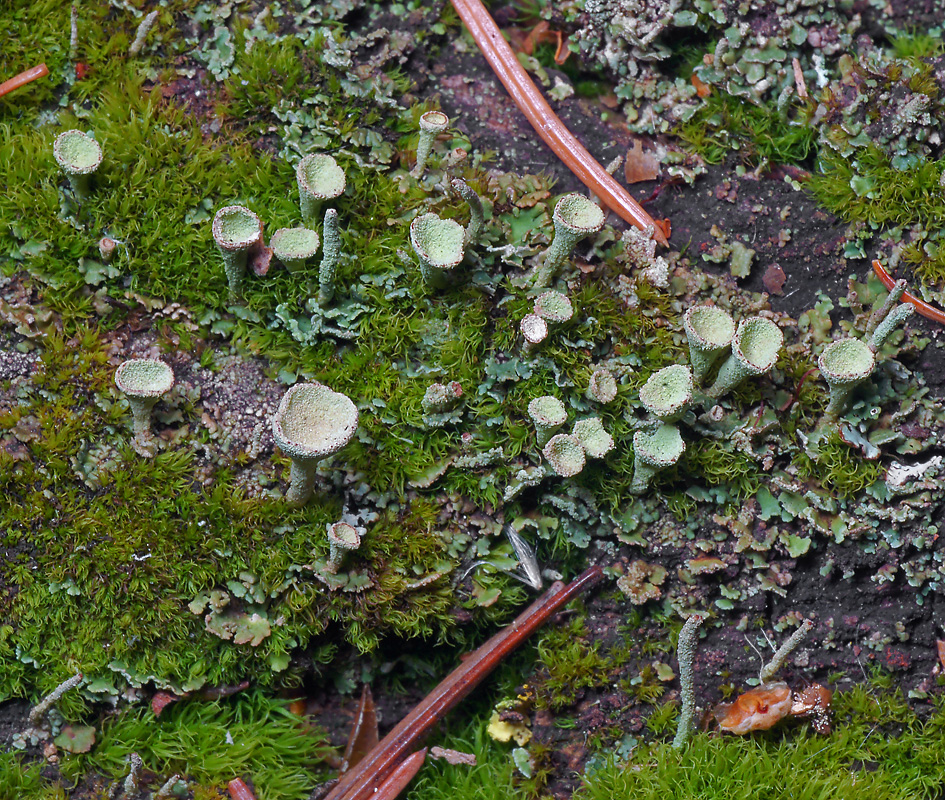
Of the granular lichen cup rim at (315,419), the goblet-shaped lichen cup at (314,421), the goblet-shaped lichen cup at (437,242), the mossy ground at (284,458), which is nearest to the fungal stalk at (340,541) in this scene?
the mossy ground at (284,458)

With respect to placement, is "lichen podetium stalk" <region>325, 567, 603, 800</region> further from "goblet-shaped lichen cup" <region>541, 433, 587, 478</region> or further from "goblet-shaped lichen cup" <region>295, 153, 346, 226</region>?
"goblet-shaped lichen cup" <region>295, 153, 346, 226</region>

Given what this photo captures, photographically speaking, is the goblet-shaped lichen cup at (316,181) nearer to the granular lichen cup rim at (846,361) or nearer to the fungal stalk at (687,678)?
the granular lichen cup rim at (846,361)

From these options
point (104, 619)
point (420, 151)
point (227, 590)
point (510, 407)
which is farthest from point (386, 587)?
point (420, 151)

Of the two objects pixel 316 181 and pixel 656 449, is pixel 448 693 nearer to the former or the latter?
pixel 656 449

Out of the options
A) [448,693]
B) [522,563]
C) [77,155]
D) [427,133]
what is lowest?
[448,693]

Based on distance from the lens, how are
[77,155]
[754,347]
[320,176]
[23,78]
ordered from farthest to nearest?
[23,78] < [320,176] < [77,155] < [754,347]

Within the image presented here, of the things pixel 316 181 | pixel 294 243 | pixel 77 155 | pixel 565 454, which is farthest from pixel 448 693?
pixel 77 155
